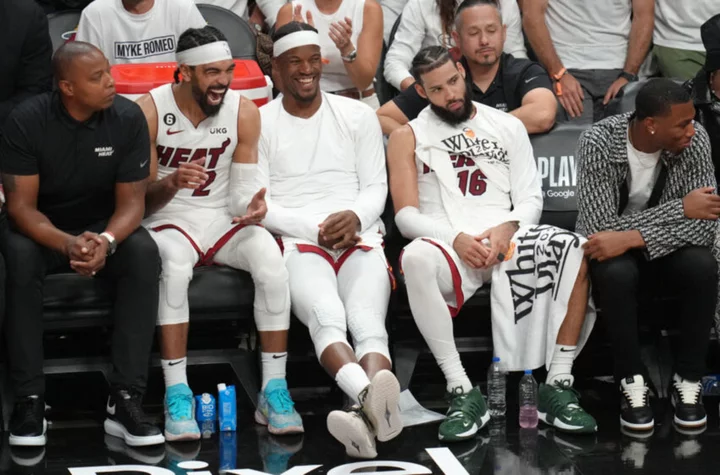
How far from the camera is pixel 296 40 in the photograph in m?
5.60

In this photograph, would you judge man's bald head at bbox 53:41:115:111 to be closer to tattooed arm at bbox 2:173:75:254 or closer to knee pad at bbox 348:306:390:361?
tattooed arm at bbox 2:173:75:254

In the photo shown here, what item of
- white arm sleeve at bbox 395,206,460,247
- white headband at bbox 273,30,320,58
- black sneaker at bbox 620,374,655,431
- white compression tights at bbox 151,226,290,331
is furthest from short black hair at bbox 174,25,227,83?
black sneaker at bbox 620,374,655,431

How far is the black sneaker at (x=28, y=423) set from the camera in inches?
192

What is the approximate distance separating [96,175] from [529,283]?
1801 mm

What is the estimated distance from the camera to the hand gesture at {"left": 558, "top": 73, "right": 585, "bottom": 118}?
6.56 metres

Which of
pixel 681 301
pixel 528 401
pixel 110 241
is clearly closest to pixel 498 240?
pixel 528 401

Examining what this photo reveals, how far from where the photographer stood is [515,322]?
5348 millimetres

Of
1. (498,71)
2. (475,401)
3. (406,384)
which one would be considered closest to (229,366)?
(406,384)

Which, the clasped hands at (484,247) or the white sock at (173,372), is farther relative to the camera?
the clasped hands at (484,247)

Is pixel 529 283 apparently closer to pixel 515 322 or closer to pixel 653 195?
pixel 515 322

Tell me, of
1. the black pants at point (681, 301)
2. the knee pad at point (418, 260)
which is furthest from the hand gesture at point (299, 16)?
the black pants at point (681, 301)

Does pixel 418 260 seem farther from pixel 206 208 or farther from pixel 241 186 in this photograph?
pixel 206 208

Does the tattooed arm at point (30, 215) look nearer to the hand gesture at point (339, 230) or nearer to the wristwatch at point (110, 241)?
the wristwatch at point (110, 241)

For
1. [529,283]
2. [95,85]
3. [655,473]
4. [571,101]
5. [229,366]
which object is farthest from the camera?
[571,101]
